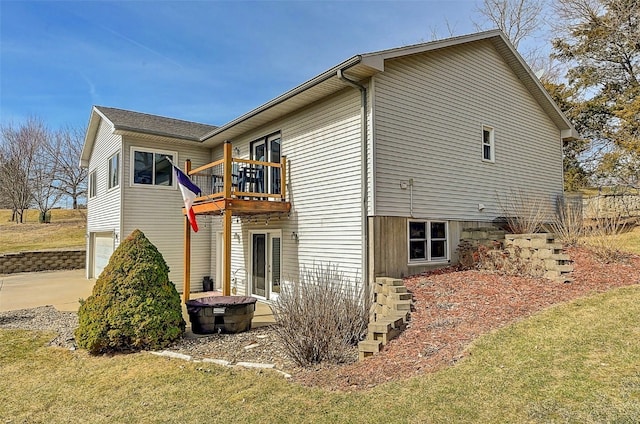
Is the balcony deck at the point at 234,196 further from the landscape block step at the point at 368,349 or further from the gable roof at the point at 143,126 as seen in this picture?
the landscape block step at the point at 368,349

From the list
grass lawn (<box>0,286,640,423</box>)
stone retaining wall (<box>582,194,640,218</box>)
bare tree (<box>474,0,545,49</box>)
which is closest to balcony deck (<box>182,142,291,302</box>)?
grass lawn (<box>0,286,640,423</box>)

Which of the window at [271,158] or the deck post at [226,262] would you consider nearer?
the deck post at [226,262]

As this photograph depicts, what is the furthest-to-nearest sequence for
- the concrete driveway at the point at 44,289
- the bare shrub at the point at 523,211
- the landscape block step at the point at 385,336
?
the concrete driveway at the point at 44,289
the bare shrub at the point at 523,211
the landscape block step at the point at 385,336

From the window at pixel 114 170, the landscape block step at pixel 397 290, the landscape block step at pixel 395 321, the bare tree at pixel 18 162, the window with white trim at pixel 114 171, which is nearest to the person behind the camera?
the landscape block step at pixel 395 321

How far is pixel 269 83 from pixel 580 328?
778 inches

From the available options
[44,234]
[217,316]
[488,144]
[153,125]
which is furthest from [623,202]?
[44,234]

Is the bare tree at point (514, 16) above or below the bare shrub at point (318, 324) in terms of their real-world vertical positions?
above

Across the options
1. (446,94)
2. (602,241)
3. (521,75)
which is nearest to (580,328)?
(602,241)

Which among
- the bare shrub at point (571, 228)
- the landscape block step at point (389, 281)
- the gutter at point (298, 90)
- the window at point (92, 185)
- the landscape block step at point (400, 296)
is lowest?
the landscape block step at point (400, 296)

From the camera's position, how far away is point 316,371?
5.33 meters

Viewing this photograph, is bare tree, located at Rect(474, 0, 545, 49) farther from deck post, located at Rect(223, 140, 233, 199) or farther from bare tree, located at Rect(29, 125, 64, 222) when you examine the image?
bare tree, located at Rect(29, 125, 64, 222)

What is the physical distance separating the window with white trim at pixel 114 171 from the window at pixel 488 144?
11.5m

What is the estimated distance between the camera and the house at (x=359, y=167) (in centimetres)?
852

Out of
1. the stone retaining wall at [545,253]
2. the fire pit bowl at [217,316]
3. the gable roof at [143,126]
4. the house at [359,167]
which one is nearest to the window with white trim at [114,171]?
the house at [359,167]
